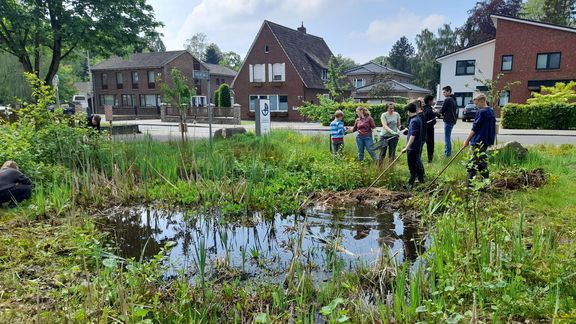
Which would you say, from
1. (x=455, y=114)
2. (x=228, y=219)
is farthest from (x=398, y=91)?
(x=228, y=219)

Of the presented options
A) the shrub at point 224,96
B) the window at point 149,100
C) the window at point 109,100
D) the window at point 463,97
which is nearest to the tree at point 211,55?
the window at point 109,100

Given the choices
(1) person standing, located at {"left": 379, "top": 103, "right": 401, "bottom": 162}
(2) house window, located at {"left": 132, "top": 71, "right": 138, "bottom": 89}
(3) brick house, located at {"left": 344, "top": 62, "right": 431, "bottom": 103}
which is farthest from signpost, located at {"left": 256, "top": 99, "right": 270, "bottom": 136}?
(2) house window, located at {"left": 132, "top": 71, "right": 138, "bottom": 89}

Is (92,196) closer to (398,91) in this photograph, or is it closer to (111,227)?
(111,227)

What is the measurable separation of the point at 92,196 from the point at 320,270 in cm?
432

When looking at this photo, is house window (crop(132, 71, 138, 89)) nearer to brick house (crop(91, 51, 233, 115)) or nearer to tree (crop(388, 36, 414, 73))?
brick house (crop(91, 51, 233, 115))

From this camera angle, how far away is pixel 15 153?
23.1 feet

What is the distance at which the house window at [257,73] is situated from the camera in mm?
38000

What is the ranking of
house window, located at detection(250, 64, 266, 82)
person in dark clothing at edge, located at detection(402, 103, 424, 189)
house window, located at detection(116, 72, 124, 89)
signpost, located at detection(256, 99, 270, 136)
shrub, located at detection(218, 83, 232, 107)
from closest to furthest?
person in dark clothing at edge, located at detection(402, 103, 424, 189), signpost, located at detection(256, 99, 270, 136), shrub, located at detection(218, 83, 232, 107), house window, located at detection(250, 64, 266, 82), house window, located at detection(116, 72, 124, 89)

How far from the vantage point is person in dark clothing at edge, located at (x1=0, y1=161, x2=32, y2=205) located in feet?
20.3

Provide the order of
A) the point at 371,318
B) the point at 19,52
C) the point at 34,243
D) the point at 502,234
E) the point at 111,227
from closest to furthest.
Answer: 1. the point at 371,318
2. the point at 502,234
3. the point at 34,243
4. the point at 111,227
5. the point at 19,52

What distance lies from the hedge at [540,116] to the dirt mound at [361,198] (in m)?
19.5

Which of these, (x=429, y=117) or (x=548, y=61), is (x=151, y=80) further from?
(x=429, y=117)

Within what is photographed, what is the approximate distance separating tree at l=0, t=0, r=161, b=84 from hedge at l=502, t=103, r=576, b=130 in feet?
65.8

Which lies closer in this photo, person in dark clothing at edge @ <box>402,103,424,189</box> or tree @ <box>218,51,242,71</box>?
person in dark clothing at edge @ <box>402,103,424,189</box>
